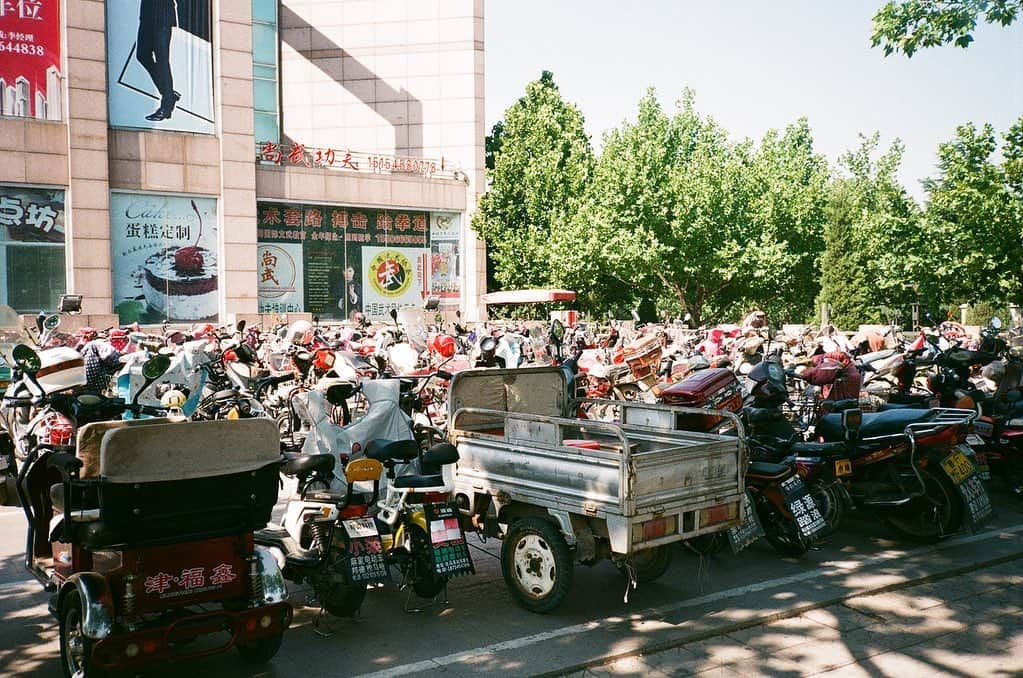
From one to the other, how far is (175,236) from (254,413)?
22040 millimetres

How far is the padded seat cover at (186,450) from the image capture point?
13.1ft

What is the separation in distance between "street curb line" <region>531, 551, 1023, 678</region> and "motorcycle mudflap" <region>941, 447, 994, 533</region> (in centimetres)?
32

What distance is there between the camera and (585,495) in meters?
5.32

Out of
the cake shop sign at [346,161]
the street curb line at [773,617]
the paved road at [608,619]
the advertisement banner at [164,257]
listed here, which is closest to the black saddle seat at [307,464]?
the paved road at [608,619]

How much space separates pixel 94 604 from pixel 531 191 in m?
34.7

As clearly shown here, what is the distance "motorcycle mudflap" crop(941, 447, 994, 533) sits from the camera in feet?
22.5

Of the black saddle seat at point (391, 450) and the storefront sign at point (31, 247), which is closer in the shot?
the black saddle seat at point (391, 450)

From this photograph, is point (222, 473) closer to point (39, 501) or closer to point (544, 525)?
point (39, 501)

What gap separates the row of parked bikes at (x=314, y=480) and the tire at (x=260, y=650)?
1cm

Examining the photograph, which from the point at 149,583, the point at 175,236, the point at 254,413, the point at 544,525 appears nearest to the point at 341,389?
the point at 544,525

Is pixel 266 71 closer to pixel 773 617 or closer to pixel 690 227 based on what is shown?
pixel 690 227

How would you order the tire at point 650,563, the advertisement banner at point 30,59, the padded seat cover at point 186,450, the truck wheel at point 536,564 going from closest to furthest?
the padded seat cover at point 186,450 → the truck wheel at point 536,564 → the tire at point 650,563 → the advertisement banner at point 30,59

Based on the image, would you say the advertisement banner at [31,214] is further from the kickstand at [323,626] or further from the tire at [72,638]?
the tire at [72,638]

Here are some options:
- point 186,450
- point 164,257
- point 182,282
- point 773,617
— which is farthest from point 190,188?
point 773,617
